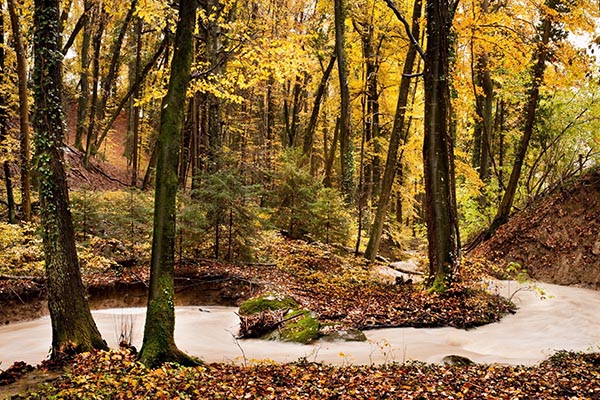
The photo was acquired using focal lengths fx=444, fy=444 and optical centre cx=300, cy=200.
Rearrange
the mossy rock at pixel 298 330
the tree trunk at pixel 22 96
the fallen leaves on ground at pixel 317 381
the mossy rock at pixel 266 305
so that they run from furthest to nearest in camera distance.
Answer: the tree trunk at pixel 22 96, the mossy rock at pixel 266 305, the mossy rock at pixel 298 330, the fallen leaves on ground at pixel 317 381

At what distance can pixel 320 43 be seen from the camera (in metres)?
21.4

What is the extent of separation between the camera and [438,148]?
10781 millimetres

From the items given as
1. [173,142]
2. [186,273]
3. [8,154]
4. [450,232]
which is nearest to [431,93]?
[450,232]

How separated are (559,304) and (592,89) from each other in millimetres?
8566

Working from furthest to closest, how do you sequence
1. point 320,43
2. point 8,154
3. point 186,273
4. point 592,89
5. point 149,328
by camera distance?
point 320,43 → point 592,89 → point 186,273 → point 8,154 → point 149,328

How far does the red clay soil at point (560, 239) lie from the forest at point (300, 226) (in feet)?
0.18

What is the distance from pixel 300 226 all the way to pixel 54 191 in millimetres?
10588

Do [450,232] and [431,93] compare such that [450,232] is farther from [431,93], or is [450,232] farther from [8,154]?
[8,154]

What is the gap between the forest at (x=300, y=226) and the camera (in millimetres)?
5984

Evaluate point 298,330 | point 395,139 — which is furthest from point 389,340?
point 395,139

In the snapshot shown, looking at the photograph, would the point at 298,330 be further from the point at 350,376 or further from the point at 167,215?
the point at 167,215

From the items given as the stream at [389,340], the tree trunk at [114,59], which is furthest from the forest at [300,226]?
the tree trunk at [114,59]

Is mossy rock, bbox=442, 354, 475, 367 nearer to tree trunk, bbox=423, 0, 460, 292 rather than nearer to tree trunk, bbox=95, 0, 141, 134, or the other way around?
tree trunk, bbox=423, 0, 460, 292

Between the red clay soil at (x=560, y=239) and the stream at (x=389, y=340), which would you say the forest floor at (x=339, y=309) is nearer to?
the red clay soil at (x=560, y=239)
